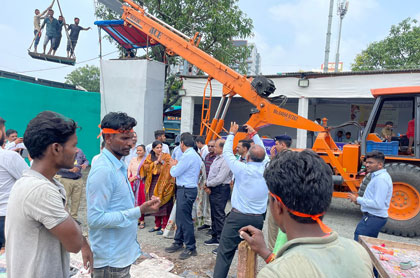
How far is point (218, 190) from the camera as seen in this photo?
460 cm

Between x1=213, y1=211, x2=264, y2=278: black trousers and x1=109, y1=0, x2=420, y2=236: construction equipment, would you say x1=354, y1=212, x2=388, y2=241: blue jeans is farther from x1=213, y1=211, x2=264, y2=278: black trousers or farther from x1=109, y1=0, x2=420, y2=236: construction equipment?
x1=109, y1=0, x2=420, y2=236: construction equipment

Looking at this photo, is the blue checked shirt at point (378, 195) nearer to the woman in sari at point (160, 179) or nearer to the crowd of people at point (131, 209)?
the crowd of people at point (131, 209)

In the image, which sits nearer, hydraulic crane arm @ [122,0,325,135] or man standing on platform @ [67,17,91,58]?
hydraulic crane arm @ [122,0,325,135]

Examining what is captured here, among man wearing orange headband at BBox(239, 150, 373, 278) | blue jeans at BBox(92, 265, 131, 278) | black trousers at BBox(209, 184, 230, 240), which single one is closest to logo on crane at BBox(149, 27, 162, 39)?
black trousers at BBox(209, 184, 230, 240)

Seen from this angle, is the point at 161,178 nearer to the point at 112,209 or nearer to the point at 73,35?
the point at 112,209

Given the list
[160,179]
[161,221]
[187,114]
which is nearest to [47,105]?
[187,114]

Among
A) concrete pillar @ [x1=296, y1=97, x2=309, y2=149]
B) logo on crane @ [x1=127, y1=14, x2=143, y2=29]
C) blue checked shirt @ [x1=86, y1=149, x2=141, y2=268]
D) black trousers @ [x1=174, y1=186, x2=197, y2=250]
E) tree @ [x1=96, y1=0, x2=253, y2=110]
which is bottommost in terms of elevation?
black trousers @ [x1=174, y1=186, x2=197, y2=250]

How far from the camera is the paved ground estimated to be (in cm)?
367

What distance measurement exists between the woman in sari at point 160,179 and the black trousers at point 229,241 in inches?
77.5

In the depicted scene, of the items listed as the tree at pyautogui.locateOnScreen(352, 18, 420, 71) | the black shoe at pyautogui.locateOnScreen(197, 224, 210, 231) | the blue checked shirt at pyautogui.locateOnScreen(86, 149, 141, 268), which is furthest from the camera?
the tree at pyautogui.locateOnScreen(352, 18, 420, 71)

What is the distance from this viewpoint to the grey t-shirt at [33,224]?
140 cm

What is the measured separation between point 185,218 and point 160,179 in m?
1.01

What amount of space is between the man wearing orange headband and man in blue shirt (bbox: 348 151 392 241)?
2329mm

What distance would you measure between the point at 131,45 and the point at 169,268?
8.26 meters
